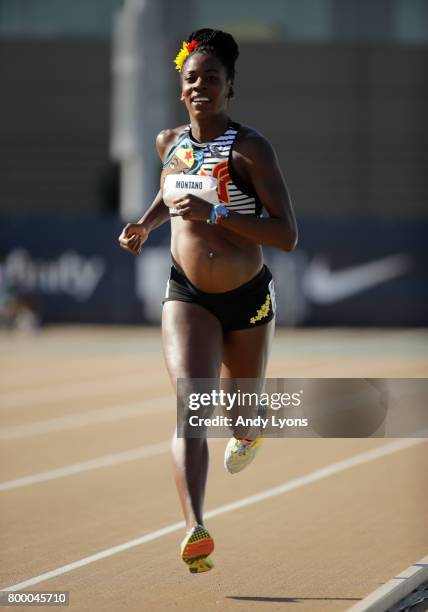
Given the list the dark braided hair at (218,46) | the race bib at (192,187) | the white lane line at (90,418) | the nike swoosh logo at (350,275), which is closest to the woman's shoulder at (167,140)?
the race bib at (192,187)

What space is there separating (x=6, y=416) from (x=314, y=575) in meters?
7.60

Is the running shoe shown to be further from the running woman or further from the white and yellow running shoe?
the white and yellow running shoe

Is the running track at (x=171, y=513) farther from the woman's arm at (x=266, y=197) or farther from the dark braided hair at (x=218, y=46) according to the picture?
the dark braided hair at (x=218, y=46)

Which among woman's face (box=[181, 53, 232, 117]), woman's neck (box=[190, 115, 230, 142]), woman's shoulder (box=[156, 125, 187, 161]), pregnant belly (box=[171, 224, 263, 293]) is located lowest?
pregnant belly (box=[171, 224, 263, 293])

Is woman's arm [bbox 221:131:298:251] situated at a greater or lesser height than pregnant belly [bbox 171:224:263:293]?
greater

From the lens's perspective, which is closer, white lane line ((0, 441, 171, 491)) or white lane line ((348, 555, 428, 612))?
white lane line ((348, 555, 428, 612))

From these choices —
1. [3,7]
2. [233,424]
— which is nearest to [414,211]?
[3,7]

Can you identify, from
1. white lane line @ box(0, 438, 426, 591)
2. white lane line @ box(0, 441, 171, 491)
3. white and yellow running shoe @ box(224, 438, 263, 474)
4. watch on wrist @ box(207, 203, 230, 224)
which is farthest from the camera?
white lane line @ box(0, 441, 171, 491)

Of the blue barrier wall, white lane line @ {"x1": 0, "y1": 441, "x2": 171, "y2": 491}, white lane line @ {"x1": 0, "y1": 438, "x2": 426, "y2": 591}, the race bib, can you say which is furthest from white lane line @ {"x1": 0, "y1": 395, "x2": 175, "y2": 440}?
the blue barrier wall

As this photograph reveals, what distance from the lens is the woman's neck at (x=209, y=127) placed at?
577 centimetres

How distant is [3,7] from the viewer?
40906mm

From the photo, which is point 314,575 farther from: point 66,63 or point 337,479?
point 66,63

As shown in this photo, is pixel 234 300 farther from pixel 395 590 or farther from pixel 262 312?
pixel 395 590

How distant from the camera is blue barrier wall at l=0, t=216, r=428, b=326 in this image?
27.8m
